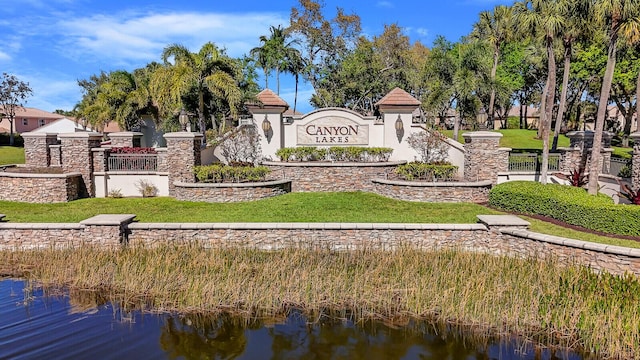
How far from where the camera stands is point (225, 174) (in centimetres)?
1531

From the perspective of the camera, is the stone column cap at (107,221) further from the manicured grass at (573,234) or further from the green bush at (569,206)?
the green bush at (569,206)

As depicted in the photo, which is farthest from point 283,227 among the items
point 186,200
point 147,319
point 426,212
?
point 186,200

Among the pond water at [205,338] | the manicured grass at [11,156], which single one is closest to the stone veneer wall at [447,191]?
the pond water at [205,338]

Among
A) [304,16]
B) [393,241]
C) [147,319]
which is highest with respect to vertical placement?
[304,16]

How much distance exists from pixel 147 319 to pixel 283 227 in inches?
159

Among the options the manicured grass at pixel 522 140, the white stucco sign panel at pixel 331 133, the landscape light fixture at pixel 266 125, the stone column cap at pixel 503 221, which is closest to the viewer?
the stone column cap at pixel 503 221

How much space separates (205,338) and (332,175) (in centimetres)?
1035

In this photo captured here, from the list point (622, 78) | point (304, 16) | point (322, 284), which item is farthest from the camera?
point (304, 16)

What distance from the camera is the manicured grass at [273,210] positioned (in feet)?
38.3

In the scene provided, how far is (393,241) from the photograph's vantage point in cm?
1025

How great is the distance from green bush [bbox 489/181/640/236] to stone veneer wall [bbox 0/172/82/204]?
15555 mm

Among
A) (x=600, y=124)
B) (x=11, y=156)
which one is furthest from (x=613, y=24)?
(x=11, y=156)

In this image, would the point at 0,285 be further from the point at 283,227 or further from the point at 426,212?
the point at 426,212

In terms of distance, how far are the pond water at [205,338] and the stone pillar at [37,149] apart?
13427mm
